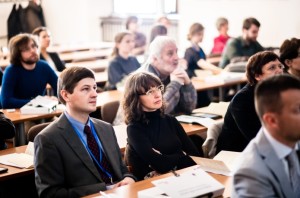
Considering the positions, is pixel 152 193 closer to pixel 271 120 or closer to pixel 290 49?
pixel 271 120

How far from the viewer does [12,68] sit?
5.20m

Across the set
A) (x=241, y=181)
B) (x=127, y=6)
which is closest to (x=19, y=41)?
(x=241, y=181)

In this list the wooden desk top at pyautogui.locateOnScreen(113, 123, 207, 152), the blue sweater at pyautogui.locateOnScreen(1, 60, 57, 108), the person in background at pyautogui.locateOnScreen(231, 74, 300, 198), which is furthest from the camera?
the blue sweater at pyautogui.locateOnScreen(1, 60, 57, 108)

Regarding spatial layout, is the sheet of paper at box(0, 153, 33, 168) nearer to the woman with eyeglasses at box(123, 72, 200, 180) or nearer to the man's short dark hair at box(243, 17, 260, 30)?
the woman with eyeglasses at box(123, 72, 200, 180)

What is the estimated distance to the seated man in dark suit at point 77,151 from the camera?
2.82 m

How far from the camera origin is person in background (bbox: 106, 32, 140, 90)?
6.31 m

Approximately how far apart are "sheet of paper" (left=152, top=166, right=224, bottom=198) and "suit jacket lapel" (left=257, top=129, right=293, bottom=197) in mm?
473

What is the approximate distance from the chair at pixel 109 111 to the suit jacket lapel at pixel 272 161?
2668 mm

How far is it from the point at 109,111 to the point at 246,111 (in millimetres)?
1506

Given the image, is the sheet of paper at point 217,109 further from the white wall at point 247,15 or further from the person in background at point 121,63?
the white wall at point 247,15

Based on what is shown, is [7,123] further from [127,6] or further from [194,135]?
[127,6]

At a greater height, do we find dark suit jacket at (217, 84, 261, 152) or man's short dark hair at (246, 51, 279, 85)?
man's short dark hair at (246, 51, 279, 85)

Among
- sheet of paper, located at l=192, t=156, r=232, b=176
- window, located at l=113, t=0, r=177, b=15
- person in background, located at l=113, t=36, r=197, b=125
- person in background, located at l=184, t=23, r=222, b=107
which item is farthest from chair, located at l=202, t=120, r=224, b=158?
window, located at l=113, t=0, r=177, b=15

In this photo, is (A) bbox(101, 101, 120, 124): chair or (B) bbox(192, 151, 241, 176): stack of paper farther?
(A) bbox(101, 101, 120, 124): chair
